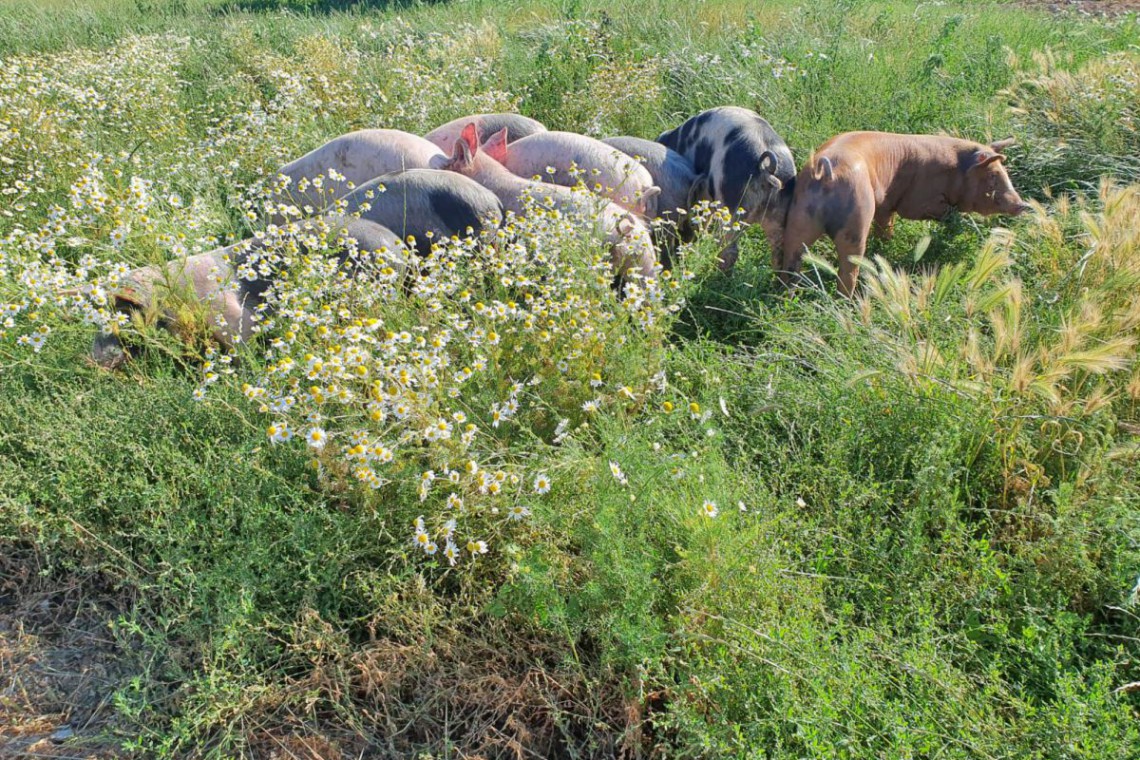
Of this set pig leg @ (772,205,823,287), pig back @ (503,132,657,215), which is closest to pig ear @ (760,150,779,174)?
pig leg @ (772,205,823,287)

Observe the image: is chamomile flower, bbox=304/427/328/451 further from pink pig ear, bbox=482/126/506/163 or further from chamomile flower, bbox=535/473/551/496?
pink pig ear, bbox=482/126/506/163

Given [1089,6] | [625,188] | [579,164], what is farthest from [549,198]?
[1089,6]

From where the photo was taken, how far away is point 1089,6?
12305 mm

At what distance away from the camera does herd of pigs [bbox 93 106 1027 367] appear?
402cm

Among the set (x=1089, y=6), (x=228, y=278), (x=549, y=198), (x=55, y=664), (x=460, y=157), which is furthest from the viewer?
(x=1089, y=6)

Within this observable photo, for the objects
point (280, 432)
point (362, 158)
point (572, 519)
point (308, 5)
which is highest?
point (280, 432)

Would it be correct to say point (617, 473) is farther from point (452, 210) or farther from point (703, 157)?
point (703, 157)

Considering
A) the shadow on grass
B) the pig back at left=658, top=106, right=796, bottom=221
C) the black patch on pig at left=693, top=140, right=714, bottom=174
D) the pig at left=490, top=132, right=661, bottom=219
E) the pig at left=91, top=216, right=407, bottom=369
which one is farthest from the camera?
the shadow on grass

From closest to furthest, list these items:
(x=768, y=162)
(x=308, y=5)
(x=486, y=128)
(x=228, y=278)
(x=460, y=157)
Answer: (x=228, y=278) → (x=768, y=162) → (x=460, y=157) → (x=486, y=128) → (x=308, y=5)

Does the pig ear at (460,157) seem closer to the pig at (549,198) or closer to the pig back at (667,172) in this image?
the pig at (549,198)

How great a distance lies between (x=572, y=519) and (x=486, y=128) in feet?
13.3

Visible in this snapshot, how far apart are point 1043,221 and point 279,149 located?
470 cm

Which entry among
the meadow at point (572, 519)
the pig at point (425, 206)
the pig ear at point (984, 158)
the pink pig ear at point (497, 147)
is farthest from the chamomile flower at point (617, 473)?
the pig ear at point (984, 158)

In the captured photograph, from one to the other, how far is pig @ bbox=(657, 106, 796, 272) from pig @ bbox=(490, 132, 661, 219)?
1.43ft
